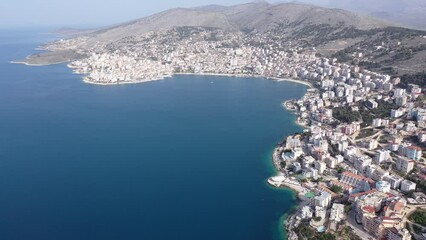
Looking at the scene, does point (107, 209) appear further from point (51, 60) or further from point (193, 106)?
point (51, 60)

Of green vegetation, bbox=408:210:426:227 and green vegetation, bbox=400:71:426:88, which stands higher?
green vegetation, bbox=400:71:426:88

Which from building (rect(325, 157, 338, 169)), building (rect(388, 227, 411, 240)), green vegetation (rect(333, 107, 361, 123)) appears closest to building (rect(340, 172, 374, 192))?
building (rect(325, 157, 338, 169))

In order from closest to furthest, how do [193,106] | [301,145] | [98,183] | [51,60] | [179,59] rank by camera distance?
[98,183], [301,145], [193,106], [179,59], [51,60]

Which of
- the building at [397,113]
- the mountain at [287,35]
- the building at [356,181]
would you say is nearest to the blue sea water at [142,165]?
the building at [356,181]

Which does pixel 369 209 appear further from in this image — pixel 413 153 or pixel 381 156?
pixel 413 153

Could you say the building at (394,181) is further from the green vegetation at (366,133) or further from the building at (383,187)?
the green vegetation at (366,133)

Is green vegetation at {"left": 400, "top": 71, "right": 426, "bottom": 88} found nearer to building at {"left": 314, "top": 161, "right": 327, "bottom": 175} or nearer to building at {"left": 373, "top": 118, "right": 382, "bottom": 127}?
building at {"left": 373, "top": 118, "right": 382, "bottom": 127}

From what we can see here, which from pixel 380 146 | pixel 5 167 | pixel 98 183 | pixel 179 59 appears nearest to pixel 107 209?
pixel 98 183
